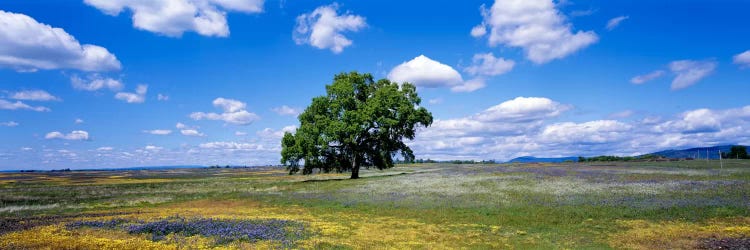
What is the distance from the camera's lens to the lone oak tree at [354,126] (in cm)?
5725

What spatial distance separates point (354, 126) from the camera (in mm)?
56031

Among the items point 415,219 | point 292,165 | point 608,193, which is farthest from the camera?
point 292,165

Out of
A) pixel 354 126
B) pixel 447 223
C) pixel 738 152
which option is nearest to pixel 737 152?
pixel 738 152

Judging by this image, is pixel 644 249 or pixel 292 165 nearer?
pixel 644 249

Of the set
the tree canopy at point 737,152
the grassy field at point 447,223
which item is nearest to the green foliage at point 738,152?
the tree canopy at point 737,152

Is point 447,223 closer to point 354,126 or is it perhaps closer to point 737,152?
point 354,126

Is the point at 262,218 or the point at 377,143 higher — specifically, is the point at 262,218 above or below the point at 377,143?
below

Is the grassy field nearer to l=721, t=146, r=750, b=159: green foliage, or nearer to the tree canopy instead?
l=721, t=146, r=750, b=159: green foliage

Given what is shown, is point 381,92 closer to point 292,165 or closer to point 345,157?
point 345,157

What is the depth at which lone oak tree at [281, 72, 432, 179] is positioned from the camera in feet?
188

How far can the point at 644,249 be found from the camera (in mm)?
17219

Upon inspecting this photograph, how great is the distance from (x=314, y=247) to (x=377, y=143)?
146ft

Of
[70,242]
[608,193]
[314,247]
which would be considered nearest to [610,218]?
[608,193]

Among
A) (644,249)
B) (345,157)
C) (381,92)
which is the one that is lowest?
(644,249)
